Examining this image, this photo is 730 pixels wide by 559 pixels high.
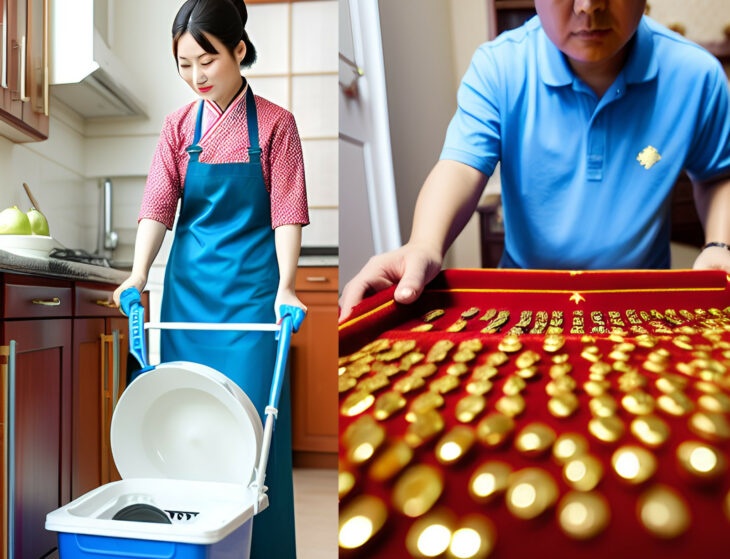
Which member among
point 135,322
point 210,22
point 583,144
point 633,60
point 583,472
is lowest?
point 583,472

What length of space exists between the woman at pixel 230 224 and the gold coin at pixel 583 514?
712 mm

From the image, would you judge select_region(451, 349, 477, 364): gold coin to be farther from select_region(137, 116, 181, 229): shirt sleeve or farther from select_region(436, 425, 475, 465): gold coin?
select_region(137, 116, 181, 229): shirt sleeve

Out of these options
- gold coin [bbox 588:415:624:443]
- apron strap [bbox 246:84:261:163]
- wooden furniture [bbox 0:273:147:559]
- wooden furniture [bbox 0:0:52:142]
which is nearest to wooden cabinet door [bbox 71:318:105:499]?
wooden furniture [bbox 0:273:147:559]

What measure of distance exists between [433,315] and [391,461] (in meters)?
0.26

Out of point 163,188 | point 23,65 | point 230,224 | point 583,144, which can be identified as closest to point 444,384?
point 583,144

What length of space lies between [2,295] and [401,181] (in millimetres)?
733

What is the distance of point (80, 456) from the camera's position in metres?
1.34

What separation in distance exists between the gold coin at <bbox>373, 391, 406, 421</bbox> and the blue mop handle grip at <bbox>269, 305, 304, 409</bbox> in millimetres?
420

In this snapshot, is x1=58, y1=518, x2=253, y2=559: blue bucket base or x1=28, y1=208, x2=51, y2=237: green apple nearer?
x1=58, y1=518, x2=253, y2=559: blue bucket base

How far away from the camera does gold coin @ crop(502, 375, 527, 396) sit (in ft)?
1.73

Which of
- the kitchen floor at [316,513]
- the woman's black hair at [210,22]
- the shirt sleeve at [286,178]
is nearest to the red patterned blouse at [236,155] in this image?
the shirt sleeve at [286,178]

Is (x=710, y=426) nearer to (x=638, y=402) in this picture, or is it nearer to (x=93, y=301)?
(x=638, y=402)

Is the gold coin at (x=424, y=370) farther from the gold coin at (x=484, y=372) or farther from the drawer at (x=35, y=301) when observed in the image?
the drawer at (x=35, y=301)

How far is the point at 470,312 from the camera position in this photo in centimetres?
75
